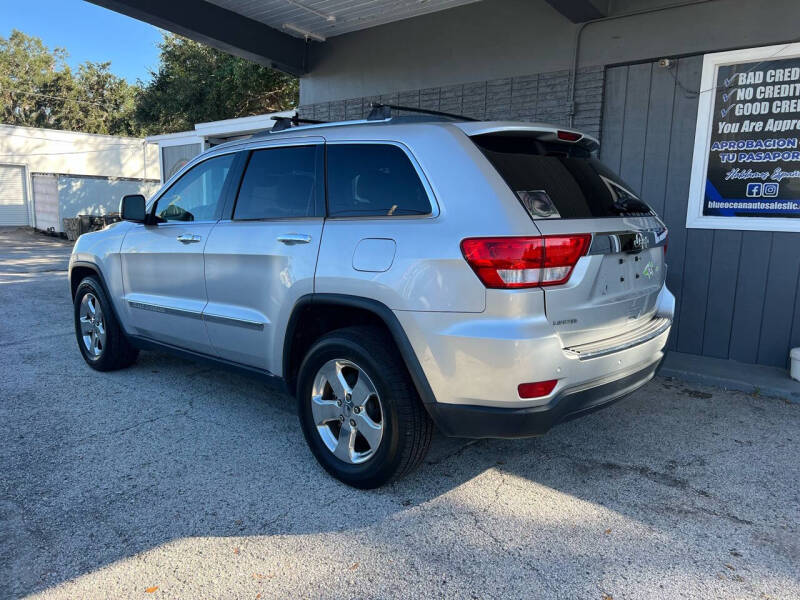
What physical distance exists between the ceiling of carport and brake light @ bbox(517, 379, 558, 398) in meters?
5.42

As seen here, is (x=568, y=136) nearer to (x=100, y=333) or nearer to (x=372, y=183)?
(x=372, y=183)

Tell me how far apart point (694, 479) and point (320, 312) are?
2313 millimetres

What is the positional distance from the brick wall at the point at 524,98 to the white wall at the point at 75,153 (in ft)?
80.7

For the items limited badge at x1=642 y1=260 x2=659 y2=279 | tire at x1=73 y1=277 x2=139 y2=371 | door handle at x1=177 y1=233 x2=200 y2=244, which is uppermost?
door handle at x1=177 y1=233 x2=200 y2=244

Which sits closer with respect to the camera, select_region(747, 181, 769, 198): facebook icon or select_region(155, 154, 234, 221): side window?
select_region(155, 154, 234, 221): side window

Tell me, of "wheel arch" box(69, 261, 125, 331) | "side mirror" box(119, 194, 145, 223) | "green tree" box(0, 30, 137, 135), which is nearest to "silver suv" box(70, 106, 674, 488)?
"side mirror" box(119, 194, 145, 223)

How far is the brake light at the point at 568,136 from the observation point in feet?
10.4

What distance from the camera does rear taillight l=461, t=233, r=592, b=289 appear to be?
8.51 ft

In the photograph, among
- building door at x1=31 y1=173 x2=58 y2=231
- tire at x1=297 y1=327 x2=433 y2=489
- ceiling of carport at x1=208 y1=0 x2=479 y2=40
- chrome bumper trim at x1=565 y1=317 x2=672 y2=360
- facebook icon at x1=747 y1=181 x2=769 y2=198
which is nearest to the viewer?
chrome bumper trim at x1=565 y1=317 x2=672 y2=360

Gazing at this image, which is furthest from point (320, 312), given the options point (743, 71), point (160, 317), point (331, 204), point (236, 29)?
point (236, 29)

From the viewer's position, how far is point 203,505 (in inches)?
119

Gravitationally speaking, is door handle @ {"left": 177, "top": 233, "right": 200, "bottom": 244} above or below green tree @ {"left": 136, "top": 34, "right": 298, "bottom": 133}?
below

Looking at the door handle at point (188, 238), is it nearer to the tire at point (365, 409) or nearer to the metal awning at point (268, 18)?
the tire at point (365, 409)

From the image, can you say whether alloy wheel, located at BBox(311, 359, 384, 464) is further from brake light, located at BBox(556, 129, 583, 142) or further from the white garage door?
the white garage door
